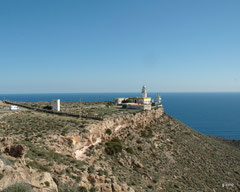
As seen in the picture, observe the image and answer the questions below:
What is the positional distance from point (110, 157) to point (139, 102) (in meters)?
31.2

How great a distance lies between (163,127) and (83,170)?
1149 inches

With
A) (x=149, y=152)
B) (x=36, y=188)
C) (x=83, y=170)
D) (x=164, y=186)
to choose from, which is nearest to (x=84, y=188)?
(x=83, y=170)

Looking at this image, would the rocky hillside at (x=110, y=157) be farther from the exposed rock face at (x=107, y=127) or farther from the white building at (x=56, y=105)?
the white building at (x=56, y=105)

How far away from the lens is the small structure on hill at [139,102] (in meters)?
42.2

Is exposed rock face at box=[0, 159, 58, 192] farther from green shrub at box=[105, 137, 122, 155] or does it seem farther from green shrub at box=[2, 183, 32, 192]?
green shrub at box=[105, 137, 122, 155]

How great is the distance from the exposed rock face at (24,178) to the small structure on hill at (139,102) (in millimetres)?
33190

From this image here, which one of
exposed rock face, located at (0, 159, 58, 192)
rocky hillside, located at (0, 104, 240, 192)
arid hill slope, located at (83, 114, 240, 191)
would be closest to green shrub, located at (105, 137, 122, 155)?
rocky hillside, located at (0, 104, 240, 192)

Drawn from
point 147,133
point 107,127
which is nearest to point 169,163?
point 147,133

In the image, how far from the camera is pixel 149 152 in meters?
27.6

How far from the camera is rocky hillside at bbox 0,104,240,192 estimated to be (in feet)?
34.9

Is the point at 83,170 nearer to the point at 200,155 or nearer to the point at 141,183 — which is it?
the point at 141,183

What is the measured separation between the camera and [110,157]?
70.5 feet

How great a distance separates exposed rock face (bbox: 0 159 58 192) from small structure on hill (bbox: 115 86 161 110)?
3319 centimetres

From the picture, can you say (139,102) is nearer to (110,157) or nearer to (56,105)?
(56,105)
